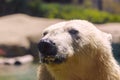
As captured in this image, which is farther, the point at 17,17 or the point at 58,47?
the point at 17,17

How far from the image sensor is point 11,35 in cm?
1700

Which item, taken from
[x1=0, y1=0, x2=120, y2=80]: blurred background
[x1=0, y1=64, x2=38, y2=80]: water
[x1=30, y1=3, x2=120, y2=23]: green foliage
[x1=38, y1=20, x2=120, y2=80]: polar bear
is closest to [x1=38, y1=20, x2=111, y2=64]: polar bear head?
[x1=38, y1=20, x2=120, y2=80]: polar bear

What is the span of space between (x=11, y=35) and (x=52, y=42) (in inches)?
543

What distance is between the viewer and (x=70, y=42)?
3.50 metres

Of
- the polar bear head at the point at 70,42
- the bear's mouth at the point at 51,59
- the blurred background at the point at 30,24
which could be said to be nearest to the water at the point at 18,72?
the blurred background at the point at 30,24

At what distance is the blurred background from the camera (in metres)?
14.0

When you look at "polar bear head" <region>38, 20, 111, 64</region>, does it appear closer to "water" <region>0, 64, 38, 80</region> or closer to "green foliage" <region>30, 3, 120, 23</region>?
"water" <region>0, 64, 38, 80</region>

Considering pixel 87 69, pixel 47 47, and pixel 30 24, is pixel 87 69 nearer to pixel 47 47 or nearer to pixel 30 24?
pixel 47 47

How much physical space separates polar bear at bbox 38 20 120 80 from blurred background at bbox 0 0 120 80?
3.22 m

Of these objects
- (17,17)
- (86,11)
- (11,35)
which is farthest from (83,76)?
(86,11)

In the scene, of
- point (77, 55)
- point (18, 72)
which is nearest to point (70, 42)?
point (77, 55)

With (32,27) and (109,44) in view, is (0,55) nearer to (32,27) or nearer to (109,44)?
(32,27)

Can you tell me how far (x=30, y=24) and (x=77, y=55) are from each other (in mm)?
14718

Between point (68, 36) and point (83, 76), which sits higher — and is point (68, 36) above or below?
above
